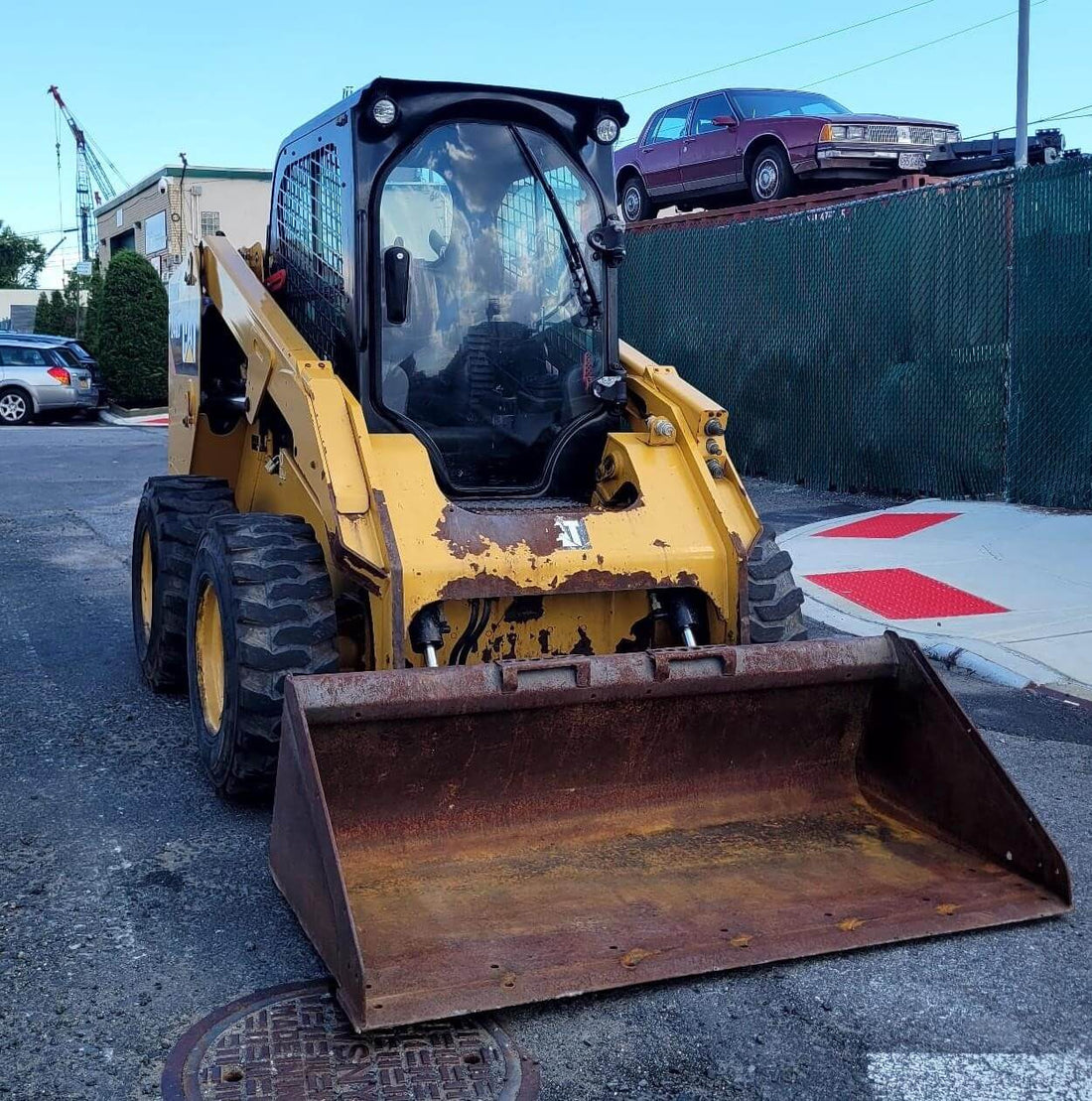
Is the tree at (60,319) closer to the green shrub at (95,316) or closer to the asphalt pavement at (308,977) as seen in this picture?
the green shrub at (95,316)

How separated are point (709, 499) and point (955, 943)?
193cm

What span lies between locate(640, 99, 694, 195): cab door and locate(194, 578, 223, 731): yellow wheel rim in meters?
13.7

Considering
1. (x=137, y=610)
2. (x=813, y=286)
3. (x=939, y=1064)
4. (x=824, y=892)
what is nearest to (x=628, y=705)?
(x=824, y=892)

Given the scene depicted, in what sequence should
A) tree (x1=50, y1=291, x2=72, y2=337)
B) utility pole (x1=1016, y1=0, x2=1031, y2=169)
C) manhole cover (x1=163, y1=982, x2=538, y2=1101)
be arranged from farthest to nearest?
tree (x1=50, y1=291, x2=72, y2=337) < utility pole (x1=1016, y1=0, x2=1031, y2=169) < manhole cover (x1=163, y1=982, x2=538, y2=1101)

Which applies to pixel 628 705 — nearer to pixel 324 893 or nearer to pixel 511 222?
pixel 324 893

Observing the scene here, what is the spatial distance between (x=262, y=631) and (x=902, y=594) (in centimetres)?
510

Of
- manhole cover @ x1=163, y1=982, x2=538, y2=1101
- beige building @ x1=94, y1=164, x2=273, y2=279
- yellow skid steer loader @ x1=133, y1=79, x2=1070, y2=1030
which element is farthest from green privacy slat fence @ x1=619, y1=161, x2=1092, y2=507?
beige building @ x1=94, y1=164, x2=273, y2=279

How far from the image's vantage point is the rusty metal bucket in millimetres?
3777

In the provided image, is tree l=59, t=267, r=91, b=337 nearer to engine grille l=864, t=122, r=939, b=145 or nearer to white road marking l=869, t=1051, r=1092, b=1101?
engine grille l=864, t=122, r=939, b=145

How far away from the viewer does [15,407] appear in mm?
25141

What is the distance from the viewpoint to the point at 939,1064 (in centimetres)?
342

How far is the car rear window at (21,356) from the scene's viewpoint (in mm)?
25062

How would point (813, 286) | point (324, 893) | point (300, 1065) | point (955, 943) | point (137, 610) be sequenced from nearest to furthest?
point (300, 1065)
point (324, 893)
point (955, 943)
point (137, 610)
point (813, 286)

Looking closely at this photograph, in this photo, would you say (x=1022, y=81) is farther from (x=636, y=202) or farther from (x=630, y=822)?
(x=630, y=822)
